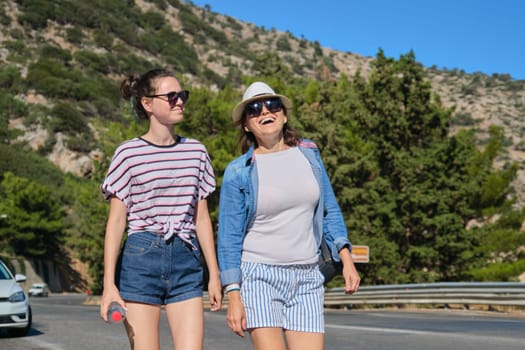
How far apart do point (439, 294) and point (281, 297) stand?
1768 cm

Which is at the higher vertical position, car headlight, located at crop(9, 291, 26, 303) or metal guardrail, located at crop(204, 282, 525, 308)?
car headlight, located at crop(9, 291, 26, 303)

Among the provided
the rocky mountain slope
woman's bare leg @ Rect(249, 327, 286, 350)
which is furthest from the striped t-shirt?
the rocky mountain slope

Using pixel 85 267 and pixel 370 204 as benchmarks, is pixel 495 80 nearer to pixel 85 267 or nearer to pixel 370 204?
pixel 85 267

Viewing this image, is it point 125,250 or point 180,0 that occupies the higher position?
point 180,0

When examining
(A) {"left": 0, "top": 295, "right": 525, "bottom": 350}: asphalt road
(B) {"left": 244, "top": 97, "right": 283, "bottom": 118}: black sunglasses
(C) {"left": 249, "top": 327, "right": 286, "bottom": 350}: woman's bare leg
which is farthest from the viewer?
(A) {"left": 0, "top": 295, "right": 525, "bottom": 350}: asphalt road

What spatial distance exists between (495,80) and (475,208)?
9596 cm

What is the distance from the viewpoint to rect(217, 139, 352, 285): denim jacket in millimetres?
4109

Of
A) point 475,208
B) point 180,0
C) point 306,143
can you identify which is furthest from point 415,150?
point 180,0

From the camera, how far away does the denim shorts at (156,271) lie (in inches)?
161

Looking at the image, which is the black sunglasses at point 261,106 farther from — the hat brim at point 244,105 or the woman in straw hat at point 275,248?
the woman in straw hat at point 275,248

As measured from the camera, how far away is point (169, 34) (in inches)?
5143

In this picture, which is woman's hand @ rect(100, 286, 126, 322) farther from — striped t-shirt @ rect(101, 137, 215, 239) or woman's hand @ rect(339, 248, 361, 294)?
woman's hand @ rect(339, 248, 361, 294)

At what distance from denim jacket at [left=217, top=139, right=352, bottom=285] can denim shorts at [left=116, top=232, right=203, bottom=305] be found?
20 centimetres

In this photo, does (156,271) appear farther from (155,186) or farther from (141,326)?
(155,186)
